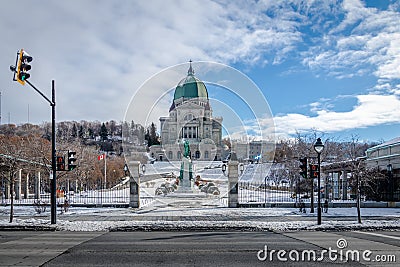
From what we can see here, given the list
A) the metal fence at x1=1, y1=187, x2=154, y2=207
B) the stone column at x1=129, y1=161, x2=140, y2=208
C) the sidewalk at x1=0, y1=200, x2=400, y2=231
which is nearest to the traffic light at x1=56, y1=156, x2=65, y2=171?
the sidewalk at x1=0, y1=200, x2=400, y2=231

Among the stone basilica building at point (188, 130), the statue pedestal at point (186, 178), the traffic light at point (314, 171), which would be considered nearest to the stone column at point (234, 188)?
the traffic light at point (314, 171)

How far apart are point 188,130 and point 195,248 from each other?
211ft

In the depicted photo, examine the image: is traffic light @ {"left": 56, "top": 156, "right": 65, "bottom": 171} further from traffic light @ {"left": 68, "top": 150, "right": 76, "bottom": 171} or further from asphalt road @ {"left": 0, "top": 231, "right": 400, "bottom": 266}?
asphalt road @ {"left": 0, "top": 231, "right": 400, "bottom": 266}

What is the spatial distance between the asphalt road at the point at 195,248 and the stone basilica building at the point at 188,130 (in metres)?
52.5

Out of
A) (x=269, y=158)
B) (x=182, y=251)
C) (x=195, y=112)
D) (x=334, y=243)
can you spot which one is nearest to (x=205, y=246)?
(x=182, y=251)

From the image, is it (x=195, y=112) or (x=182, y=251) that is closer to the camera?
(x=182, y=251)

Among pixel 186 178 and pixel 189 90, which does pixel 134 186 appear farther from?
pixel 189 90

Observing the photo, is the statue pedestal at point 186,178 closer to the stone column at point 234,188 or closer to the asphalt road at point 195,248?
the stone column at point 234,188

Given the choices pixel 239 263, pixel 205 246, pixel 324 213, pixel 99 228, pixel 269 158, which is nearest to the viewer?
pixel 239 263

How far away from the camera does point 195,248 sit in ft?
41.4

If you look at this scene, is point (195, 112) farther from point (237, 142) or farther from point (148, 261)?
point (148, 261)

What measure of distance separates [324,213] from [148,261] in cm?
1833

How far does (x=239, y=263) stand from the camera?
10.2 metres

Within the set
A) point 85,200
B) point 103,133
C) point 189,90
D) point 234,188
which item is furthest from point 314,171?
point 103,133
